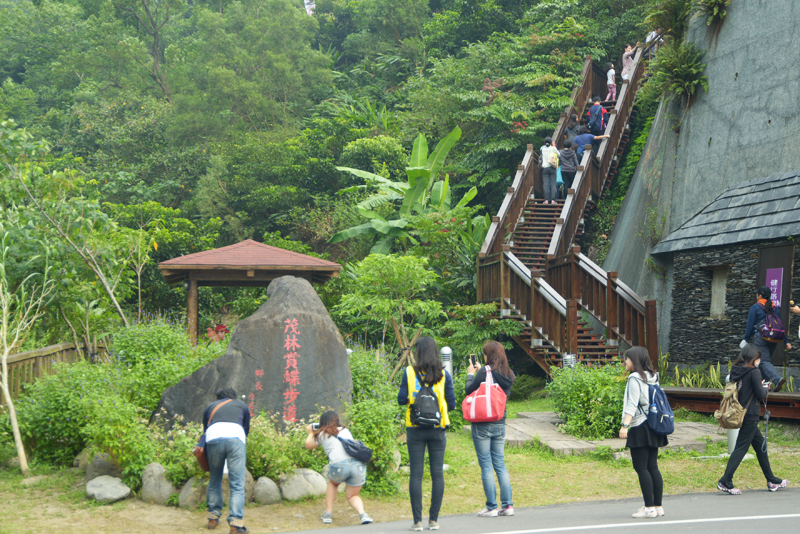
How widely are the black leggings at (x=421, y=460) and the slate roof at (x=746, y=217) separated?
7077 millimetres

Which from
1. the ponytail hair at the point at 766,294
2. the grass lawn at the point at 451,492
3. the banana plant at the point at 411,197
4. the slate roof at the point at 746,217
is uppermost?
the banana plant at the point at 411,197

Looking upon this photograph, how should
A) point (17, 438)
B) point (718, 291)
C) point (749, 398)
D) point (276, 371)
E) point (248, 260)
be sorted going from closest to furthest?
1. point (749, 398)
2. point (276, 371)
3. point (17, 438)
4. point (718, 291)
5. point (248, 260)

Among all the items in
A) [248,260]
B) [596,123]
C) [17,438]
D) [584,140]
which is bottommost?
[17,438]

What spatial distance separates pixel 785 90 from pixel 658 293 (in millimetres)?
4173

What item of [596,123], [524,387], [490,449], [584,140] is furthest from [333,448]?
[596,123]

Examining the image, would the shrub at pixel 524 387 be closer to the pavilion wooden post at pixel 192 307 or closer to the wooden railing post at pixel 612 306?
Answer: the wooden railing post at pixel 612 306

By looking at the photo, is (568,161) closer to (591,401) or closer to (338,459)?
(591,401)

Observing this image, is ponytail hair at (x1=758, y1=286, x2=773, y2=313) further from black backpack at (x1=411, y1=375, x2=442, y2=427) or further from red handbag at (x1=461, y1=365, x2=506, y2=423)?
black backpack at (x1=411, y1=375, x2=442, y2=427)

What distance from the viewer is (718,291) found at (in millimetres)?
11539

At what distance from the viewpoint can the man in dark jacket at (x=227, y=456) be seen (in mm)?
5527

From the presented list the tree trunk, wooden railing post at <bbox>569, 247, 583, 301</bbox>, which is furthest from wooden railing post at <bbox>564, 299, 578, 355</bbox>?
the tree trunk

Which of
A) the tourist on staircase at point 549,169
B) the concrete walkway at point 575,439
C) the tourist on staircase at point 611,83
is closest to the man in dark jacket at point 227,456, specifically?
the concrete walkway at point 575,439

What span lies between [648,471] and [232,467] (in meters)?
3.44

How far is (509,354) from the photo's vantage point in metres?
15.8
